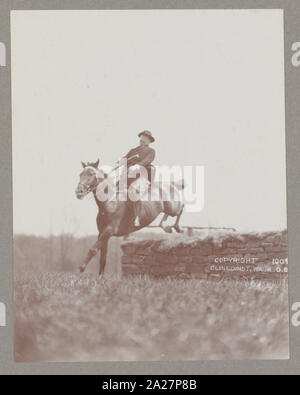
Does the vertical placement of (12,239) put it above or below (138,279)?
above

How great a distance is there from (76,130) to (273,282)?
2259 millimetres

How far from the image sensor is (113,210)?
526 centimetres

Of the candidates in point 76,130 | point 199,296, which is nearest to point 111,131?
point 76,130

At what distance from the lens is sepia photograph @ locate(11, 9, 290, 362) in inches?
204

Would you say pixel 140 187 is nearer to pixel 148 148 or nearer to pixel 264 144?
pixel 148 148

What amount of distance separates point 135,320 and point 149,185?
1221 mm

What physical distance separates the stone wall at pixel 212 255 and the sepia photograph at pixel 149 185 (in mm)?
10

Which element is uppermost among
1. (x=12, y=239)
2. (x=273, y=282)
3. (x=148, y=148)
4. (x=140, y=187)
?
(x=148, y=148)

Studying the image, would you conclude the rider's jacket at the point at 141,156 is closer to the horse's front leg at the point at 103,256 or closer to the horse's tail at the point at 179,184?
→ the horse's tail at the point at 179,184

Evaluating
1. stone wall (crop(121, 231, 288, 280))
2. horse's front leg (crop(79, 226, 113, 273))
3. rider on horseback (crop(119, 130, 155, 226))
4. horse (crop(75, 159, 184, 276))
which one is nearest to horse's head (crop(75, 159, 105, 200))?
horse (crop(75, 159, 184, 276))

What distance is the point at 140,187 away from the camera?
530cm

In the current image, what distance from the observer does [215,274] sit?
5.25 metres

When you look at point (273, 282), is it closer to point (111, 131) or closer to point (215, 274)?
point (215, 274)

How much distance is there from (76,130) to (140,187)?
0.78 metres
